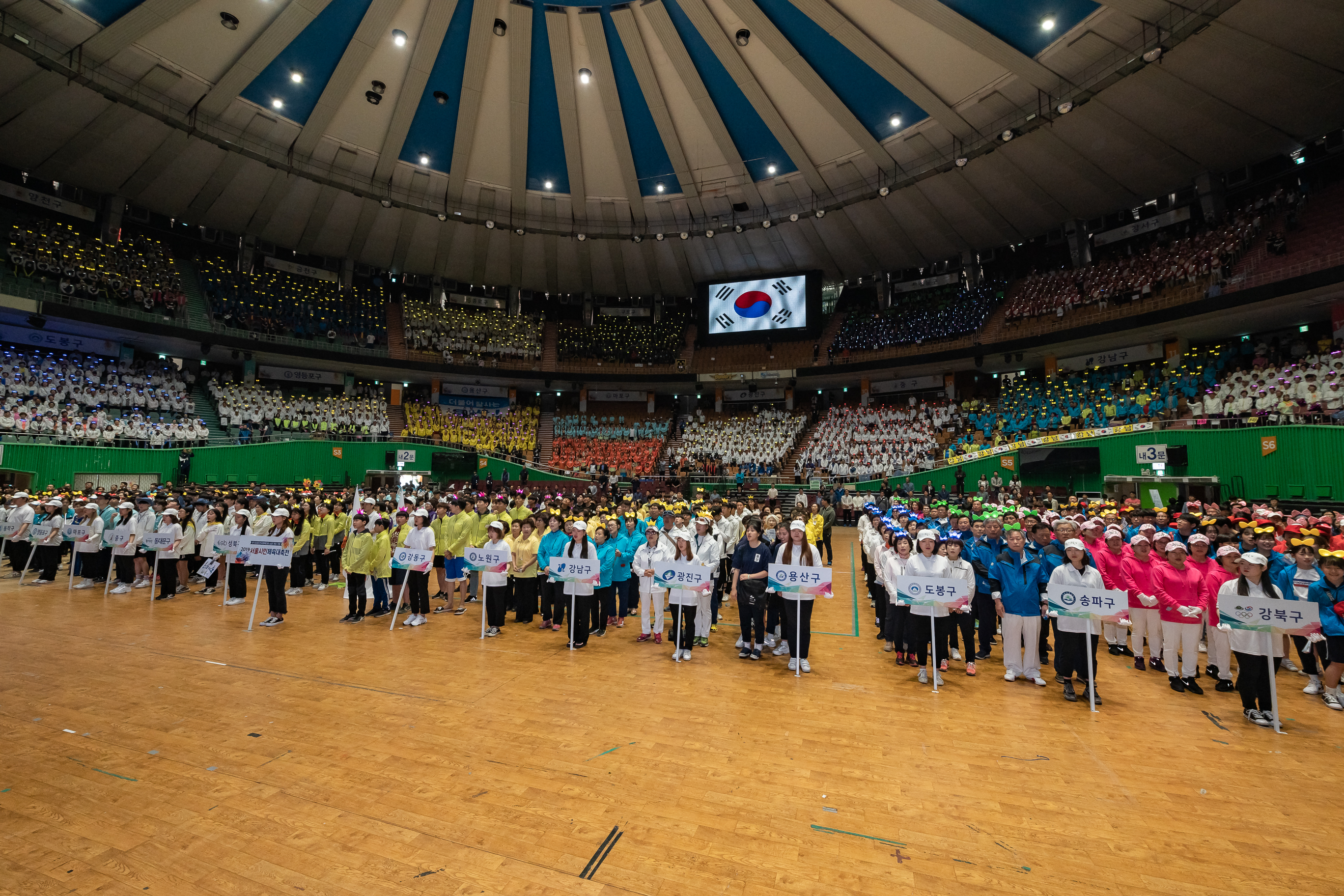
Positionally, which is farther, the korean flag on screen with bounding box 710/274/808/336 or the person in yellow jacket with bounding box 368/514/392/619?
the korean flag on screen with bounding box 710/274/808/336

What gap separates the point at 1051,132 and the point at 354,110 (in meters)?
31.1

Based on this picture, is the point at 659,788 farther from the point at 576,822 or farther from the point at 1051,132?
the point at 1051,132

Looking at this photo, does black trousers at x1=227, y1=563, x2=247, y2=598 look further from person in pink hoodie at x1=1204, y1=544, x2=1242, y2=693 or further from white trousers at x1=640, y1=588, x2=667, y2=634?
person in pink hoodie at x1=1204, y1=544, x2=1242, y2=693

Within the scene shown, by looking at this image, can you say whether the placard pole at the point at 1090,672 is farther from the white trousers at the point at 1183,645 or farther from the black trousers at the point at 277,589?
the black trousers at the point at 277,589

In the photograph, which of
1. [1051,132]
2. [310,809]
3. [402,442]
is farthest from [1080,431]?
[402,442]

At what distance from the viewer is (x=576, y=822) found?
12.8ft

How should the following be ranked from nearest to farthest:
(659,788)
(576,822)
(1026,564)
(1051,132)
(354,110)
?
(576,822) → (659,788) → (1026,564) → (1051,132) → (354,110)

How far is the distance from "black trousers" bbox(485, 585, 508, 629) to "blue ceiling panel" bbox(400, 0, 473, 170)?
25.0m

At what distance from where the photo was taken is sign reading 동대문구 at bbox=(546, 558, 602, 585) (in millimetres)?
8219

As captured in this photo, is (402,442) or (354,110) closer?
(354,110)

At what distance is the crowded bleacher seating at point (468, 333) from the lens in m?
36.2

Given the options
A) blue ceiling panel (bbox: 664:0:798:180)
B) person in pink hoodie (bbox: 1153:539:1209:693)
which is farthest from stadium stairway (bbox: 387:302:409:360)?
person in pink hoodie (bbox: 1153:539:1209:693)

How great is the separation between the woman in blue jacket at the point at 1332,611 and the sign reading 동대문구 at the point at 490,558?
32.3ft

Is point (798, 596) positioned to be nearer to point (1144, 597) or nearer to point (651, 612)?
point (651, 612)
